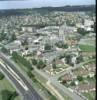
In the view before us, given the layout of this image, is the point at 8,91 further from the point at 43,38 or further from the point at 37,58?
the point at 43,38

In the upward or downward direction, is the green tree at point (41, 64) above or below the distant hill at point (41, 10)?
below

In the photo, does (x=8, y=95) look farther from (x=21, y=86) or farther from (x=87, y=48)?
(x=87, y=48)

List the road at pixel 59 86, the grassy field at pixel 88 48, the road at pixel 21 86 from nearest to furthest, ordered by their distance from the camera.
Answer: the road at pixel 59 86, the road at pixel 21 86, the grassy field at pixel 88 48

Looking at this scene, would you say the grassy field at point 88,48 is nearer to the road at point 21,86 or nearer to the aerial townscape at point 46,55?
the aerial townscape at point 46,55

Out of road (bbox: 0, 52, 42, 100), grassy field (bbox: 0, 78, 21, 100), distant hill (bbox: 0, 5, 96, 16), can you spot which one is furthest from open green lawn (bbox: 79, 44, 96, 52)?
distant hill (bbox: 0, 5, 96, 16)

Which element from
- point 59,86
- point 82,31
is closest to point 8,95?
point 59,86

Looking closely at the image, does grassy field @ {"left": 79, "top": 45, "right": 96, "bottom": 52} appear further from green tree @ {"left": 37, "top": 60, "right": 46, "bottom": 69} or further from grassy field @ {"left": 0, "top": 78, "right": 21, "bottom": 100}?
grassy field @ {"left": 0, "top": 78, "right": 21, "bottom": 100}

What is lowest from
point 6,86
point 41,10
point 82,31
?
point 82,31

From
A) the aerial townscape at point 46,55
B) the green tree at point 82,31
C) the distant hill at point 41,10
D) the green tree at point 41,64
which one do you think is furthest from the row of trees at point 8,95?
the distant hill at point 41,10

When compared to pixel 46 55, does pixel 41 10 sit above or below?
above
